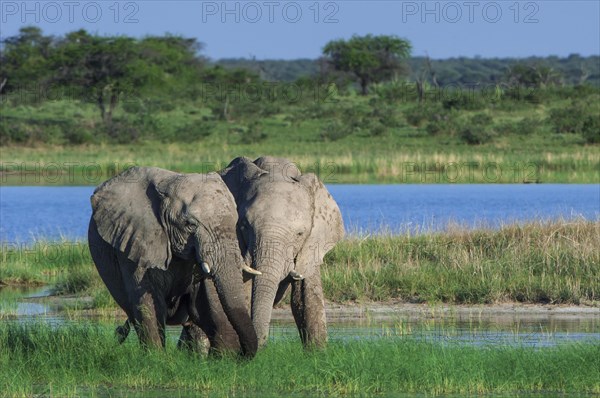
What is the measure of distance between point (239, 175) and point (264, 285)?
103 centimetres

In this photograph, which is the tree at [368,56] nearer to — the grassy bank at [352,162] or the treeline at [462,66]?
the grassy bank at [352,162]

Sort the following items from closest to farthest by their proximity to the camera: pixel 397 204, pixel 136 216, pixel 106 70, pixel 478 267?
pixel 136 216, pixel 478 267, pixel 397 204, pixel 106 70

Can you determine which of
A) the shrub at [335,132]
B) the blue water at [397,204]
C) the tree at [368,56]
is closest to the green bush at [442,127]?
the shrub at [335,132]

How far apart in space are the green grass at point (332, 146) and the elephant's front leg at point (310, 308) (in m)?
21.8

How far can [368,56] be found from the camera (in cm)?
7506

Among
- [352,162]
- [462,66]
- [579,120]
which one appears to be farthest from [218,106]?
[462,66]

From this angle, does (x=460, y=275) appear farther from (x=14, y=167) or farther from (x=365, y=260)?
(x=14, y=167)

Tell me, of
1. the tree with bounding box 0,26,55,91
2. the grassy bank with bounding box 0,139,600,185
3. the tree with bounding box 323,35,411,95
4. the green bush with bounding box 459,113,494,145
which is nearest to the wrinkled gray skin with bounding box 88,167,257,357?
the grassy bank with bounding box 0,139,600,185

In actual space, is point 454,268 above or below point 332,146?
above

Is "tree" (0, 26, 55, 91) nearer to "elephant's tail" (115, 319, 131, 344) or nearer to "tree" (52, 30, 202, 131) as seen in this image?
"tree" (52, 30, 202, 131)

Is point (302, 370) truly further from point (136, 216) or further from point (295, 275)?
point (136, 216)

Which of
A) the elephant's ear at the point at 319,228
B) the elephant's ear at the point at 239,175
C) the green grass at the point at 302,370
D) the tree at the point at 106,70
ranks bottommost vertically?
the green grass at the point at 302,370

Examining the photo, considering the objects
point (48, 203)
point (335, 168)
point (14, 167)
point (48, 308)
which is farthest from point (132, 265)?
point (14, 167)

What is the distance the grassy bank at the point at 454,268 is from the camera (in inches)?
561
